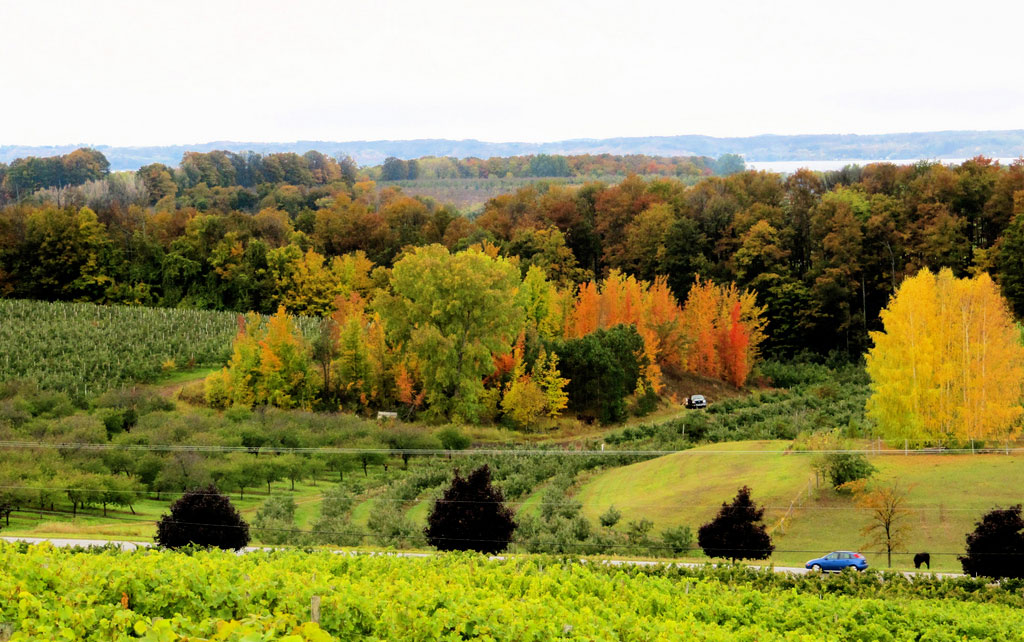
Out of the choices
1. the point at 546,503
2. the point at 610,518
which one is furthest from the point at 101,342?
the point at 610,518

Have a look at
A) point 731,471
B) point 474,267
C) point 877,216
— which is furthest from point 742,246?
point 731,471

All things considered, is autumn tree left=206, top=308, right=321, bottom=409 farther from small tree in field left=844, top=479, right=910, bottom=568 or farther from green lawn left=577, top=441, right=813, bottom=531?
small tree in field left=844, top=479, right=910, bottom=568

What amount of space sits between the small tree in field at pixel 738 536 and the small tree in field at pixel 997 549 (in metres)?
5.06

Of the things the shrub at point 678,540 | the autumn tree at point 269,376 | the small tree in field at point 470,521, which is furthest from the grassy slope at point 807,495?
the autumn tree at point 269,376

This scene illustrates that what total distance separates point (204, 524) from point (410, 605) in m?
15.6

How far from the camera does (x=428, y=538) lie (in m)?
27.0

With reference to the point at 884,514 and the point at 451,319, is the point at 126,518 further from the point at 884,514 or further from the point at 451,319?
the point at 884,514

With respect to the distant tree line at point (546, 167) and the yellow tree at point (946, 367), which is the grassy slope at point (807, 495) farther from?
the distant tree line at point (546, 167)

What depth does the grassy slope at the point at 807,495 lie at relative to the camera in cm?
2920

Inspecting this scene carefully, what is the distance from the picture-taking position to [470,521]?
26562mm

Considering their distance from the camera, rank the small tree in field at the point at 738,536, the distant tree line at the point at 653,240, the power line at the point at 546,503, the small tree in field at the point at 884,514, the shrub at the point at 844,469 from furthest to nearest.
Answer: the distant tree line at the point at 653,240 → the shrub at the point at 844,469 → the power line at the point at 546,503 → the small tree in field at the point at 884,514 → the small tree in field at the point at 738,536

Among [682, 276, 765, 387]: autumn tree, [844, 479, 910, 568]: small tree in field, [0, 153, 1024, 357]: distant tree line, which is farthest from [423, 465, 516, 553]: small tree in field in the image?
[0, 153, 1024, 357]: distant tree line

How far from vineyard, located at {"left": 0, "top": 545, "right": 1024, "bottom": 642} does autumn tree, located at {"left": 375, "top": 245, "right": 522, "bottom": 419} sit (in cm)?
3243

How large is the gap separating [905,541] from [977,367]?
14.1m
